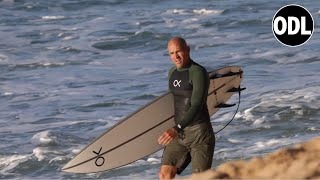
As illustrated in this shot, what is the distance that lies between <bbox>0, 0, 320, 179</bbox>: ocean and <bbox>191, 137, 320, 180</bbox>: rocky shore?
22.8 feet

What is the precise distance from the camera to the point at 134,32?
102 feet

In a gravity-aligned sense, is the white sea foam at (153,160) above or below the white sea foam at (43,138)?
below

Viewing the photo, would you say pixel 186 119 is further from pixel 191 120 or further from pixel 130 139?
pixel 130 139

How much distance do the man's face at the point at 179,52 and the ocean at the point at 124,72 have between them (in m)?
5.57

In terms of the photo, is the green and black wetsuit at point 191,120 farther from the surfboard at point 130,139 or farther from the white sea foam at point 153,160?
the white sea foam at point 153,160

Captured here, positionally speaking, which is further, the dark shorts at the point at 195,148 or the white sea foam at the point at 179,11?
the white sea foam at the point at 179,11

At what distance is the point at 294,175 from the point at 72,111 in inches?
544

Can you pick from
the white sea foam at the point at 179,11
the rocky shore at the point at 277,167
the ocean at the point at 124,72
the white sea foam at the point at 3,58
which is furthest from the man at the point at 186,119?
the white sea foam at the point at 179,11

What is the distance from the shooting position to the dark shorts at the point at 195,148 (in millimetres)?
7957

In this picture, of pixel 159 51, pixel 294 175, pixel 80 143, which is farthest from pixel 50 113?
pixel 294 175

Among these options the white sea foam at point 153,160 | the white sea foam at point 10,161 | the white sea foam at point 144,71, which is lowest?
the white sea foam at point 153,160

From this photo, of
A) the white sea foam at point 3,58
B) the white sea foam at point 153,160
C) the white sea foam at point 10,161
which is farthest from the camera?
the white sea foam at point 3,58

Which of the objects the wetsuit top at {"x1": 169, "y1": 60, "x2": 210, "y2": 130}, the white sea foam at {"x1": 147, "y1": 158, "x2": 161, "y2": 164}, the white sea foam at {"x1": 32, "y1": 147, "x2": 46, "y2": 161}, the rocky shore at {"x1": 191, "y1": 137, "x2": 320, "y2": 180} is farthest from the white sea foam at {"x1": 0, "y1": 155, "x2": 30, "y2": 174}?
the rocky shore at {"x1": 191, "y1": 137, "x2": 320, "y2": 180}

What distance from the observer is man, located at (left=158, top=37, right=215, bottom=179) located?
7715mm
